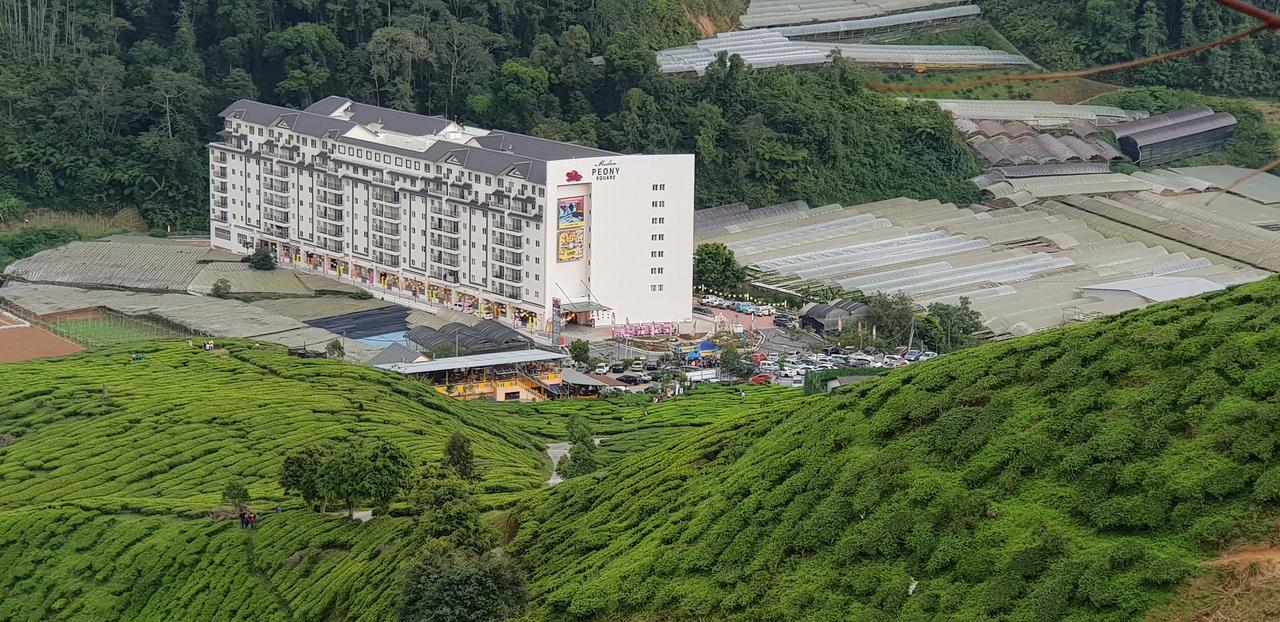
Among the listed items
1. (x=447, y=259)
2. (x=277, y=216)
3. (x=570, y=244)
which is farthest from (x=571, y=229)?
(x=277, y=216)

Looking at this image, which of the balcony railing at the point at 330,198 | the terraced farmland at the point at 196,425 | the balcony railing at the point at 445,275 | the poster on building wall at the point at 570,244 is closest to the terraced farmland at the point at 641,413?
the terraced farmland at the point at 196,425

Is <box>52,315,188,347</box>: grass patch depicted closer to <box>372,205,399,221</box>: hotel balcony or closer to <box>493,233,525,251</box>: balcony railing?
<box>372,205,399,221</box>: hotel balcony

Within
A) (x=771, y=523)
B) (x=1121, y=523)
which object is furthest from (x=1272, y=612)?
(x=771, y=523)

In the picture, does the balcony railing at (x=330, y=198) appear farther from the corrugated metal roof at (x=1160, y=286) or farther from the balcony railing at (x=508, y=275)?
the corrugated metal roof at (x=1160, y=286)

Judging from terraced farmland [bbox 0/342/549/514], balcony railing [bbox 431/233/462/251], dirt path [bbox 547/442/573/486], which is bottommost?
dirt path [bbox 547/442/573/486]

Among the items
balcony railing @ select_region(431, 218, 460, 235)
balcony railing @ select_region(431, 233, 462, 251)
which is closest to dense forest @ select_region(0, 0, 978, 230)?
balcony railing @ select_region(431, 218, 460, 235)

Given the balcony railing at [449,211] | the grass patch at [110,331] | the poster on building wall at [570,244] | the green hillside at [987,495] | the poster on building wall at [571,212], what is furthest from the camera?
the balcony railing at [449,211]
